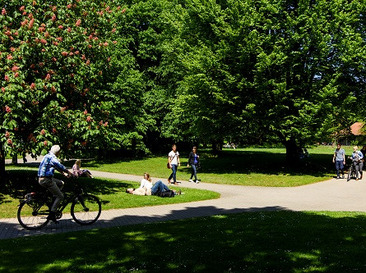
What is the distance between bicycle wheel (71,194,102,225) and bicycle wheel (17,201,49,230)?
0.78 metres

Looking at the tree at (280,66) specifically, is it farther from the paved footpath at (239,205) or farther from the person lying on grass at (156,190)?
the person lying on grass at (156,190)

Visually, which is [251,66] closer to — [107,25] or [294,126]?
[294,126]

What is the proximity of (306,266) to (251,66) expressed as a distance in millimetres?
17801

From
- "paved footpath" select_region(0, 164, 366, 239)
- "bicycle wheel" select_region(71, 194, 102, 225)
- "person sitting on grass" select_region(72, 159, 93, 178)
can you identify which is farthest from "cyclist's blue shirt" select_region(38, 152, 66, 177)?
"person sitting on grass" select_region(72, 159, 93, 178)

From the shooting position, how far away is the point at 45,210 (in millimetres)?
9195

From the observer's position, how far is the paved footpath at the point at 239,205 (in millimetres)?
9641

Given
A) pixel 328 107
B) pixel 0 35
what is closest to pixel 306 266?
pixel 0 35

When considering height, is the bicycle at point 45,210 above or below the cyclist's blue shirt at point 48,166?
below

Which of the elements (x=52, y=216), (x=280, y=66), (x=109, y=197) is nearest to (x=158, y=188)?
(x=109, y=197)

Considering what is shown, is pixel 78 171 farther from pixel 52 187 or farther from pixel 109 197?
pixel 52 187

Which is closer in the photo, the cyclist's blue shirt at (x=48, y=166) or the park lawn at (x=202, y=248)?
the park lawn at (x=202, y=248)

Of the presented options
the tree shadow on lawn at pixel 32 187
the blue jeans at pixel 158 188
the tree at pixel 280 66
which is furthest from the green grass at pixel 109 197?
the tree at pixel 280 66

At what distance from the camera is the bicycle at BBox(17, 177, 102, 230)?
A: 8.99 metres

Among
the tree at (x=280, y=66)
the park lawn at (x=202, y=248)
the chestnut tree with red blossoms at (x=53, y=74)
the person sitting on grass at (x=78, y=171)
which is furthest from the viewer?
the tree at (x=280, y=66)
